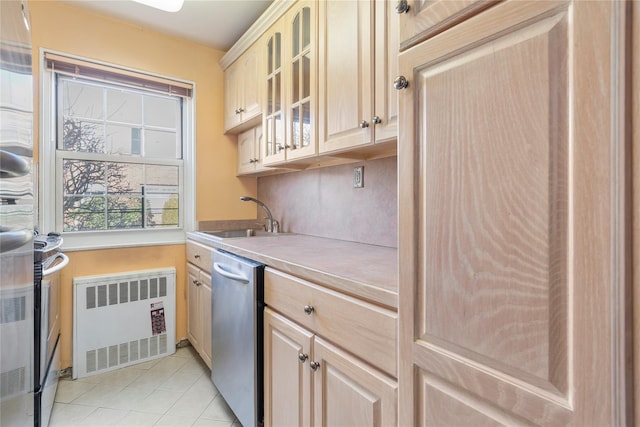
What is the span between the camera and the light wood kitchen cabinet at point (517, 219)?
0.43 metres

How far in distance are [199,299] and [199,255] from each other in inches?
11.8

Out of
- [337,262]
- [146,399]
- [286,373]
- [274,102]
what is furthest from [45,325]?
[274,102]

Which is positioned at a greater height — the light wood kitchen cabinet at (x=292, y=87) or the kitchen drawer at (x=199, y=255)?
the light wood kitchen cabinet at (x=292, y=87)

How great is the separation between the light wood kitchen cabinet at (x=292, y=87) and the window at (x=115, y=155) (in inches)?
36.6

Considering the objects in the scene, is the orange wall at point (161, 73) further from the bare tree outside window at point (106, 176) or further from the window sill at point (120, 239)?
the bare tree outside window at point (106, 176)

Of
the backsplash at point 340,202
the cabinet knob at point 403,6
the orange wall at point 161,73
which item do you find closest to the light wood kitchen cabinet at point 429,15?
the cabinet knob at point 403,6

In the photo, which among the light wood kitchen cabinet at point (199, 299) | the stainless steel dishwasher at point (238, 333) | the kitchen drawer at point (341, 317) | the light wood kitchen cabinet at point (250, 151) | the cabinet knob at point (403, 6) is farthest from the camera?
the light wood kitchen cabinet at point (250, 151)

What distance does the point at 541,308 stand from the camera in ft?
1.64

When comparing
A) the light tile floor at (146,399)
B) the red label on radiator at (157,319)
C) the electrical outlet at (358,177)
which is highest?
the electrical outlet at (358,177)

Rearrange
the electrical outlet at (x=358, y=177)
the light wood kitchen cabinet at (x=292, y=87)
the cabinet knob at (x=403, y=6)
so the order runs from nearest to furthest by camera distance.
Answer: the cabinet knob at (x=403, y=6)
the light wood kitchen cabinet at (x=292, y=87)
the electrical outlet at (x=358, y=177)

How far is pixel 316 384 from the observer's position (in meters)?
1.07

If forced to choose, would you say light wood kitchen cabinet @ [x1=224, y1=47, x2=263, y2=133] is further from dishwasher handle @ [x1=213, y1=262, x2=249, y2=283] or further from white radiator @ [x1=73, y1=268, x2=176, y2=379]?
white radiator @ [x1=73, y1=268, x2=176, y2=379]

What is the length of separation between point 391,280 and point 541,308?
0.43 m

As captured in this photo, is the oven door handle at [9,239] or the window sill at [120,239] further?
the window sill at [120,239]
